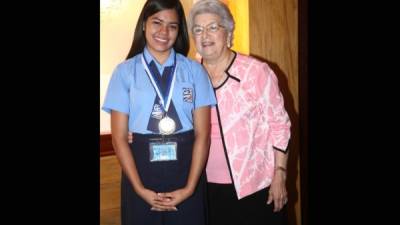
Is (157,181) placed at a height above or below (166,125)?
below

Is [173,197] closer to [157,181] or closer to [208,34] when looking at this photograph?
[157,181]

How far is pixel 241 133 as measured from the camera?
1.43 m

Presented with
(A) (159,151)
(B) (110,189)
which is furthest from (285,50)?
(B) (110,189)

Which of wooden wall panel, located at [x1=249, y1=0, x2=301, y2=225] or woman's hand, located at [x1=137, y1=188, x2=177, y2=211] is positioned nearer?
woman's hand, located at [x1=137, y1=188, x2=177, y2=211]

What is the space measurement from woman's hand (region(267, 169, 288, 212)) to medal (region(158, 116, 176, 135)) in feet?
1.38

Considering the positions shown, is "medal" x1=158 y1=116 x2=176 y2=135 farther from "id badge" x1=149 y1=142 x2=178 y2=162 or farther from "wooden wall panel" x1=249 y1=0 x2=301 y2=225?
"wooden wall panel" x1=249 y1=0 x2=301 y2=225

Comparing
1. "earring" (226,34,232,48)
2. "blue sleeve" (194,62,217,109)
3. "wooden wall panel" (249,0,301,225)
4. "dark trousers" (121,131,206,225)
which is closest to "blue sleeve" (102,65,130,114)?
"dark trousers" (121,131,206,225)

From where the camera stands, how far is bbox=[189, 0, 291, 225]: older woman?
1.41m

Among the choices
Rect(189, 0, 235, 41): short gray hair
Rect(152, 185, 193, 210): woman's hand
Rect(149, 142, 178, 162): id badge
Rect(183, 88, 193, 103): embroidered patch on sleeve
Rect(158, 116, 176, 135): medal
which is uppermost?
Rect(189, 0, 235, 41): short gray hair

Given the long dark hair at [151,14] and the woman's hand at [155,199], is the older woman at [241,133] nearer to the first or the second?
the long dark hair at [151,14]

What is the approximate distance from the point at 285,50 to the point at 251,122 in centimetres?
40
